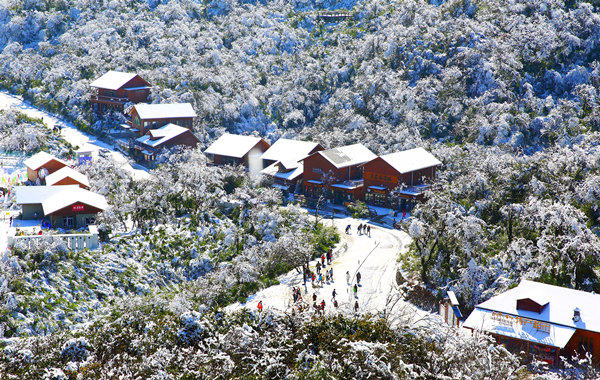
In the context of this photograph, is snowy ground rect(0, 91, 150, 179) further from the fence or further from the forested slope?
the fence

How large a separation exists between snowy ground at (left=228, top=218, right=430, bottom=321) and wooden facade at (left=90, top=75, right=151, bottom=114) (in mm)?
43042

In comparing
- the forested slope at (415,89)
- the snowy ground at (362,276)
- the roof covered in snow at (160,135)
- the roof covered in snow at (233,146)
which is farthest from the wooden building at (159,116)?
the snowy ground at (362,276)

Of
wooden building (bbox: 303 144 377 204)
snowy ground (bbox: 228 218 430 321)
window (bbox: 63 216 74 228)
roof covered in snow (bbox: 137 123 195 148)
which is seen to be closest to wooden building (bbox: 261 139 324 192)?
wooden building (bbox: 303 144 377 204)

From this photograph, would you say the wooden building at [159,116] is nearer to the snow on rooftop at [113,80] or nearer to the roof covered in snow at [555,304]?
the snow on rooftop at [113,80]

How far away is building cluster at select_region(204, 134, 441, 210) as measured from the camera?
68.5 meters

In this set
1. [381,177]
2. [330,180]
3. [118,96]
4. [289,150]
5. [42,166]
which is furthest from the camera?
[118,96]

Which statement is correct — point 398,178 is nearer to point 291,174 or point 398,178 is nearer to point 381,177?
point 381,177

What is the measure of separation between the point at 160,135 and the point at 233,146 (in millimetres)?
9780

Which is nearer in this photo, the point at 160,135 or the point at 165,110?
the point at 160,135

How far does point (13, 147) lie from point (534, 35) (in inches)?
2771

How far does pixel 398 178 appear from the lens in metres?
68.1

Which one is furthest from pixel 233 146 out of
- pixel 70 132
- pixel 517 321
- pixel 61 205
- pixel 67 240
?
pixel 517 321

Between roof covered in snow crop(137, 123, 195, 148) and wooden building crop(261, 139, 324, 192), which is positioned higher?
roof covered in snow crop(137, 123, 195, 148)

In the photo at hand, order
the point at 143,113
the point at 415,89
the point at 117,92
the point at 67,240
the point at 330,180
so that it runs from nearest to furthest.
→ the point at 67,240
the point at 330,180
the point at 143,113
the point at 415,89
the point at 117,92
